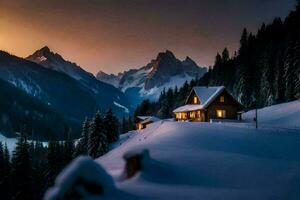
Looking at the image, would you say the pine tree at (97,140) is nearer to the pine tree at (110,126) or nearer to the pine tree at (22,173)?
the pine tree at (110,126)

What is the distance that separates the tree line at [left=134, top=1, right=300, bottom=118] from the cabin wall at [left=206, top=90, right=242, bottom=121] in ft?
36.9

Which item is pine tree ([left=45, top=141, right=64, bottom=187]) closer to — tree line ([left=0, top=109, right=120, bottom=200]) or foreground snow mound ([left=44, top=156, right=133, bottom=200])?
tree line ([left=0, top=109, right=120, bottom=200])

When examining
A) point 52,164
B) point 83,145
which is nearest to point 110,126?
point 83,145

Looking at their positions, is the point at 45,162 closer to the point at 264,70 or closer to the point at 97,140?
the point at 97,140

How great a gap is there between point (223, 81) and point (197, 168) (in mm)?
105408

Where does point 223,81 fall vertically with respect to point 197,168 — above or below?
above

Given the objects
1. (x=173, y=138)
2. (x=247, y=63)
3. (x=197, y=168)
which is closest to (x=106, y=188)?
(x=197, y=168)

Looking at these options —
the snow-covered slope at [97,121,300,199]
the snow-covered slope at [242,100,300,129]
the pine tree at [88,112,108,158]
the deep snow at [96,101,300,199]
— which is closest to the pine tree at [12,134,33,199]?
the pine tree at [88,112,108,158]

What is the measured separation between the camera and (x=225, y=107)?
68062mm

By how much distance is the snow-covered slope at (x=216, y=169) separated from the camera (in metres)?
19.5

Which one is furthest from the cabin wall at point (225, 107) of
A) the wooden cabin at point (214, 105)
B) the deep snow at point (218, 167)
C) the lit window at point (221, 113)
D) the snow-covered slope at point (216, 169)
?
the snow-covered slope at point (216, 169)

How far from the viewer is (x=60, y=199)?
13945 mm

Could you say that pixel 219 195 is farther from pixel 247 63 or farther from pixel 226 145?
pixel 247 63

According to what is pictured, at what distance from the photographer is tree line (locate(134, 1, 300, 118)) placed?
8175cm
